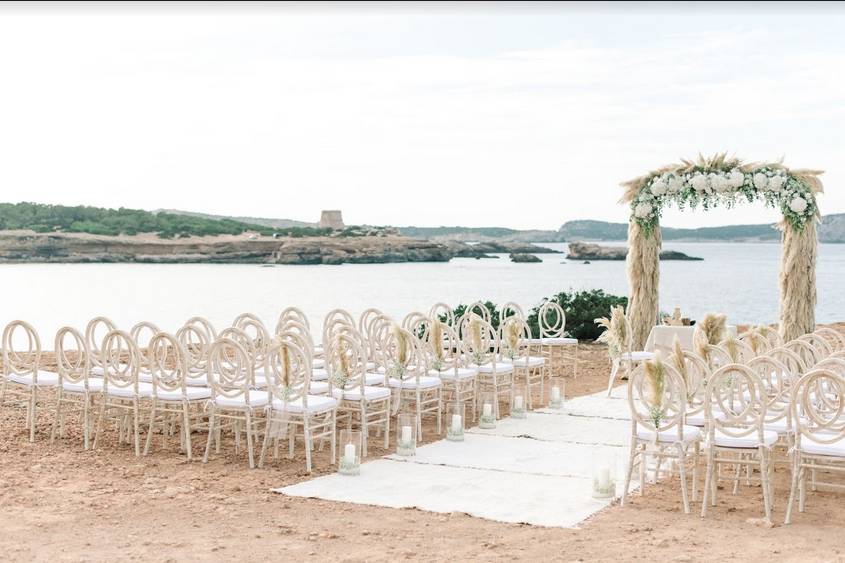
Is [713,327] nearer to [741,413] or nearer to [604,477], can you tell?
[741,413]

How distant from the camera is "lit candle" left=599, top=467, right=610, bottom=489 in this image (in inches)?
261

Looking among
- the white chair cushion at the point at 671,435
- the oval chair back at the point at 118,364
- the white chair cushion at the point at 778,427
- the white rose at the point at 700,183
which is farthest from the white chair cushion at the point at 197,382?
the white rose at the point at 700,183

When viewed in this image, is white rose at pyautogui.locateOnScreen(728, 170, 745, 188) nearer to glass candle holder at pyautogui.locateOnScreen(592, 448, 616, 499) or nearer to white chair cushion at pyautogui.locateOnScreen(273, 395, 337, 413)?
glass candle holder at pyautogui.locateOnScreen(592, 448, 616, 499)

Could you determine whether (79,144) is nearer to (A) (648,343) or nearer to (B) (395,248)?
(A) (648,343)

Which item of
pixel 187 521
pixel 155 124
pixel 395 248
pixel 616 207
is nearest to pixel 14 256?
pixel 155 124

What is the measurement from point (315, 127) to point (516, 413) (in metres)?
38.4

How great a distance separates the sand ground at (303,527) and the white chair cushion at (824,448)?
449mm

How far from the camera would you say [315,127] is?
47.0 m

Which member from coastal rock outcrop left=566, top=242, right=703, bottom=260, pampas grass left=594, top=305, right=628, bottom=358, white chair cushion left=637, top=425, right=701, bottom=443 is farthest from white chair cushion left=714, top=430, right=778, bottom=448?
coastal rock outcrop left=566, top=242, right=703, bottom=260

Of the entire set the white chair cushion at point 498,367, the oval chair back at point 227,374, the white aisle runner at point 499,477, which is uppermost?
the oval chair back at point 227,374

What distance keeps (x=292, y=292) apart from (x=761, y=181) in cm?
4699

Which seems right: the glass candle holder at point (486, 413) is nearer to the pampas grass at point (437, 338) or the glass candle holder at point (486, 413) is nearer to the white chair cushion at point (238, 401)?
the pampas grass at point (437, 338)

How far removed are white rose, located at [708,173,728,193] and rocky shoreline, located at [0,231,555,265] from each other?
45.2 m

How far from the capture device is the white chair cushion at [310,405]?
24.2 ft
